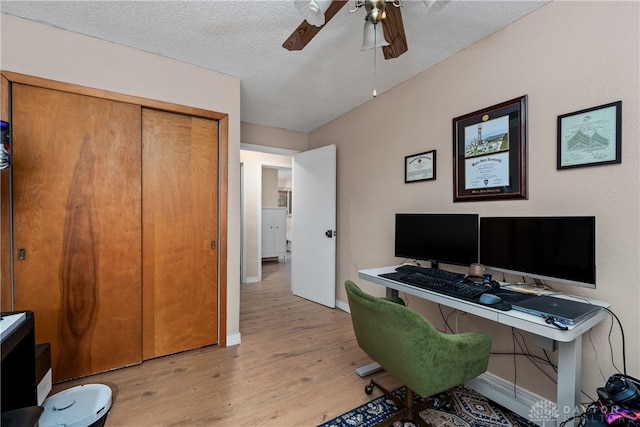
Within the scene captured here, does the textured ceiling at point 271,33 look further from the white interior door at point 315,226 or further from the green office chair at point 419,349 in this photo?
the green office chair at point 419,349

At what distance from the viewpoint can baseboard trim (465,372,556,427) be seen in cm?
168

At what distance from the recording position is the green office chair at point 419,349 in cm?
132

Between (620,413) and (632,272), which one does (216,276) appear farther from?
(632,272)

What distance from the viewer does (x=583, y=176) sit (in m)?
1.54

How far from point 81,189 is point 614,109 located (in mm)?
3348

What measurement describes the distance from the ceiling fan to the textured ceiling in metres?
0.19

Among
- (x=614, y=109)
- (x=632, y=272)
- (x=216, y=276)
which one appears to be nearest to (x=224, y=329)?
(x=216, y=276)

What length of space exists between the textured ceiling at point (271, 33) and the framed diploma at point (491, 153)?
0.59 meters

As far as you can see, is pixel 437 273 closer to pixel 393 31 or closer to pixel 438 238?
pixel 438 238

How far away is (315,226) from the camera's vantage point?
382cm

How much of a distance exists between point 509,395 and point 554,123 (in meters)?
1.75

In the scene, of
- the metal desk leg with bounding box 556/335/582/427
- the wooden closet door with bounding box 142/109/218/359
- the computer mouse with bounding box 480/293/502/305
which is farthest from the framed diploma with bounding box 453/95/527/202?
the wooden closet door with bounding box 142/109/218/359

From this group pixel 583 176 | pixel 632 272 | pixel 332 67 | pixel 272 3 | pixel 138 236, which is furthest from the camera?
pixel 332 67

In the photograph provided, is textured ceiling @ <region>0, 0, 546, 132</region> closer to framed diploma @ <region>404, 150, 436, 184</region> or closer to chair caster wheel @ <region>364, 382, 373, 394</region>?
framed diploma @ <region>404, 150, 436, 184</region>
